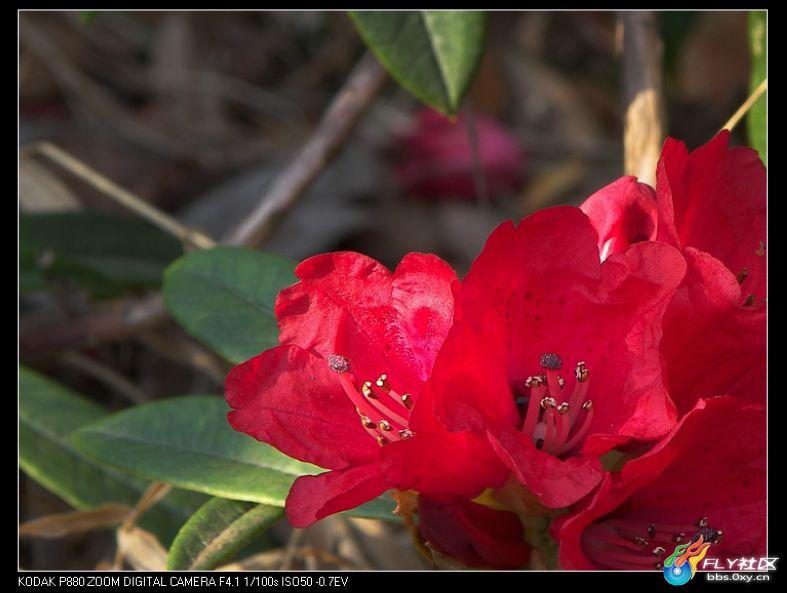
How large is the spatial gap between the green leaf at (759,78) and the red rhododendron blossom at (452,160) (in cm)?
125

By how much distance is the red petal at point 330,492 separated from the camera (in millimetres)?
818

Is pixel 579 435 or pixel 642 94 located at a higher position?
pixel 642 94

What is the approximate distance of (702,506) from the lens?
94 cm

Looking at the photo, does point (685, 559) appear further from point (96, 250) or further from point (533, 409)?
point (96, 250)

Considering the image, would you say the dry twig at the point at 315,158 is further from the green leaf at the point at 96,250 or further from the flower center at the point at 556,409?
the flower center at the point at 556,409

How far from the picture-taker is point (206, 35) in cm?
313

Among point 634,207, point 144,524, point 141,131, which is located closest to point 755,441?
point 634,207

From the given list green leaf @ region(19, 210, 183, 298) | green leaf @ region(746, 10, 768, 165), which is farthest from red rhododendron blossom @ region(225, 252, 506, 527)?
green leaf @ region(19, 210, 183, 298)

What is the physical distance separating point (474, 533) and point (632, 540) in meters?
0.17

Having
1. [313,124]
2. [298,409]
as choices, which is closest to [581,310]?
[298,409]

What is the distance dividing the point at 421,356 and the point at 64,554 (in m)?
1.18

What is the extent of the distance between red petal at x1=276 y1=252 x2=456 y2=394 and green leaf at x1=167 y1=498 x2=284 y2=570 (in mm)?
252

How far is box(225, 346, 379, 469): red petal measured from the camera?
0.89 metres

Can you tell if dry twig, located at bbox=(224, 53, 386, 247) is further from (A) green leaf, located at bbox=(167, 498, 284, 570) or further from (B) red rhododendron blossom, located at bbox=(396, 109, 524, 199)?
(B) red rhododendron blossom, located at bbox=(396, 109, 524, 199)
